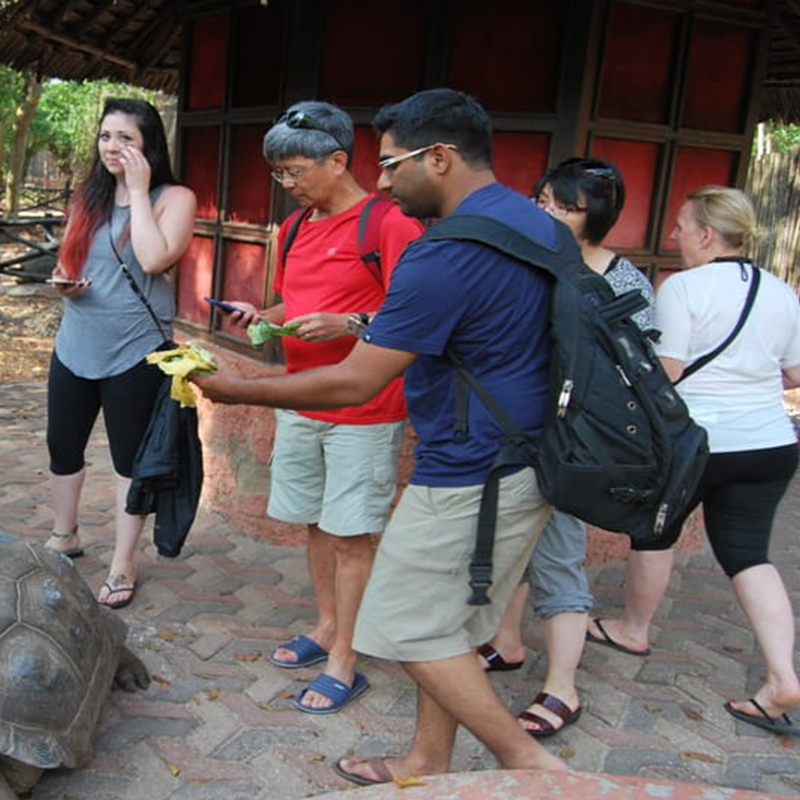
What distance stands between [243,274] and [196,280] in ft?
1.57

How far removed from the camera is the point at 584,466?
205 cm

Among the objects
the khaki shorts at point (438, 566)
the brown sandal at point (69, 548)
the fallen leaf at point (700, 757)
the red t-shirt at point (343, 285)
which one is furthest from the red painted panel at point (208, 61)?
the fallen leaf at point (700, 757)

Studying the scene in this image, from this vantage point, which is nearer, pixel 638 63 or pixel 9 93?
pixel 638 63

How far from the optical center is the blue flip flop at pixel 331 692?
117 inches

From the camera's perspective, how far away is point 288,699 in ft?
10.1

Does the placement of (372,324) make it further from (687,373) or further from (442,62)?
(442,62)

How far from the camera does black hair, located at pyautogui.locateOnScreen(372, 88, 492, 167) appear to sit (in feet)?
6.96

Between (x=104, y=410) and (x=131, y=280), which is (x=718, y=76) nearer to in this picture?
(x=131, y=280)

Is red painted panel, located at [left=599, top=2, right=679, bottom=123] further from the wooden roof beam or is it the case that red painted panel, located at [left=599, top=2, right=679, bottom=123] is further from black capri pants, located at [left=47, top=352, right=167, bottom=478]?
the wooden roof beam

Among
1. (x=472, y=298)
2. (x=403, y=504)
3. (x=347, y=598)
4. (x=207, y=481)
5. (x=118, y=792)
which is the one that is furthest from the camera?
(x=207, y=481)

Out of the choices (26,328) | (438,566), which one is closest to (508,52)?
(438,566)

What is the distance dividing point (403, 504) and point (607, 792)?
0.95m

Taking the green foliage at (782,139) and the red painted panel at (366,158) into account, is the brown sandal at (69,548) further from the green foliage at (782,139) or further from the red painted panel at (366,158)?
the green foliage at (782,139)

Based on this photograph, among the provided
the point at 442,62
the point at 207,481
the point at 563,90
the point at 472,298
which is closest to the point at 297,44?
the point at 442,62
